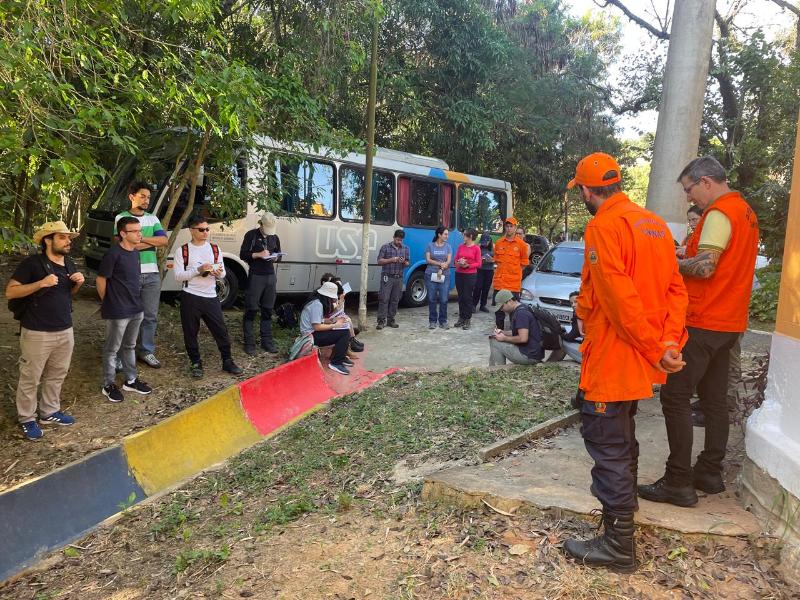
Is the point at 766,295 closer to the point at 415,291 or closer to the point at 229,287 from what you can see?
the point at 415,291

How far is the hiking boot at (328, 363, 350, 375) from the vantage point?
23.6 feet

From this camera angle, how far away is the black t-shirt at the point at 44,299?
15.8 ft

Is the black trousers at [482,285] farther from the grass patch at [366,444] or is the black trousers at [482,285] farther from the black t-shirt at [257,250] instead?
the grass patch at [366,444]

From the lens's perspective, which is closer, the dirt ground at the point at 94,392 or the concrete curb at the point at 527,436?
the concrete curb at the point at 527,436

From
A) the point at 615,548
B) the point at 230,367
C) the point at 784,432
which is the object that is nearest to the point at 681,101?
the point at 784,432

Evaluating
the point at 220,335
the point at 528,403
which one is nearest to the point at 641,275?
the point at 528,403

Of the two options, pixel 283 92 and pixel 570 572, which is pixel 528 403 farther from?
pixel 283 92

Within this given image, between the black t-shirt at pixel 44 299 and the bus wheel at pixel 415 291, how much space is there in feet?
25.7

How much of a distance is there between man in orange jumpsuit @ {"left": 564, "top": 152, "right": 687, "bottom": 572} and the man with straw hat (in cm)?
434

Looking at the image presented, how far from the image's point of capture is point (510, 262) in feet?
30.8

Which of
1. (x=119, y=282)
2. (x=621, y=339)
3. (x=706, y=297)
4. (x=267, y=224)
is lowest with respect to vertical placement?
(x=119, y=282)

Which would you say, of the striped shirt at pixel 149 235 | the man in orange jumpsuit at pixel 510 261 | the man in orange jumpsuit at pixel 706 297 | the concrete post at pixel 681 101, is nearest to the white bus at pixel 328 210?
the striped shirt at pixel 149 235

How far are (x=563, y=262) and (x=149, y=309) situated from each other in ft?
21.2

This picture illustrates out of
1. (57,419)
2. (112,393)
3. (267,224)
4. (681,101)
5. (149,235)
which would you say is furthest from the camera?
(267,224)
